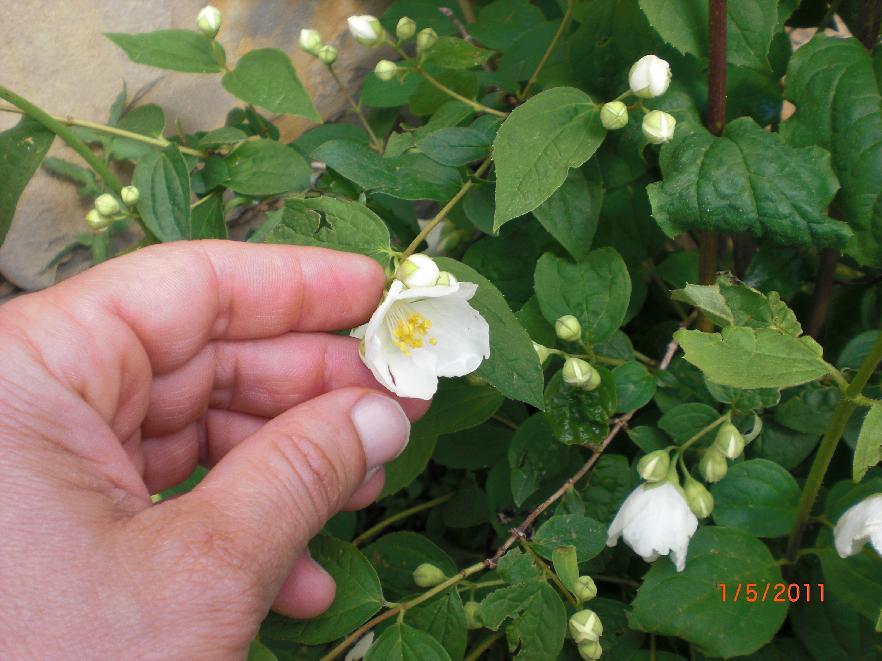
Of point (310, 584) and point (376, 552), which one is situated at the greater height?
point (310, 584)

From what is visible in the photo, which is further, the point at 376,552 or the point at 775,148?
the point at 376,552

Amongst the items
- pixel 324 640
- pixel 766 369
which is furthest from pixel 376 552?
pixel 766 369

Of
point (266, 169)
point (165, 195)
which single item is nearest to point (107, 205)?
point (165, 195)

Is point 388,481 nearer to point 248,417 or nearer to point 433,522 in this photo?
point 248,417

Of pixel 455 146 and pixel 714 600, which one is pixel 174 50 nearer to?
pixel 455 146

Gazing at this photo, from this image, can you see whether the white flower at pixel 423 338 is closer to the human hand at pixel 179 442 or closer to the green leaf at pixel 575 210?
the human hand at pixel 179 442

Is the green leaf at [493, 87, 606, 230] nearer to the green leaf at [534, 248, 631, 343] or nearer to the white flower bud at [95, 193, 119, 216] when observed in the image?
the green leaf at [534, 248, 631, 343]
